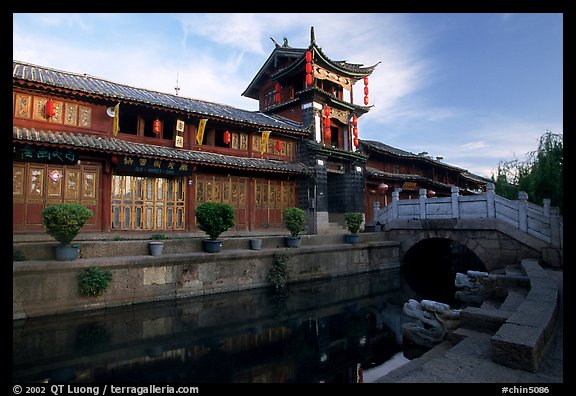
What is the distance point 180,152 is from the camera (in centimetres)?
1327

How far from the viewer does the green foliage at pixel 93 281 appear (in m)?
7.59

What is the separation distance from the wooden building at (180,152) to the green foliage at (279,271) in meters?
4.48

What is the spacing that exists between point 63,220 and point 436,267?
57.7 ft

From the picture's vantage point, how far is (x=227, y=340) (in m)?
6.47

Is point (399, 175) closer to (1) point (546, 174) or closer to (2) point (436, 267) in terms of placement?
(2) point (436, 267)

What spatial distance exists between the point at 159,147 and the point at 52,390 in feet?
35.9

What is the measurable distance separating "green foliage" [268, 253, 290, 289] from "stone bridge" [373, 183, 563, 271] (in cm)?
729

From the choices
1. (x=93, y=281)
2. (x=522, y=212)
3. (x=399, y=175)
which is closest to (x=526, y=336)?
(x=93, y=281)

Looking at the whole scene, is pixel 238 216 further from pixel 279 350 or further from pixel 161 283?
pixel 279 350

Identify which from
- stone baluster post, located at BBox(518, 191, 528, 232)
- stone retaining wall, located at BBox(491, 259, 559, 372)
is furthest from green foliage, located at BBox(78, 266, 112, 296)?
stone baluster post, located at BBox(518, 191, 528, 232)

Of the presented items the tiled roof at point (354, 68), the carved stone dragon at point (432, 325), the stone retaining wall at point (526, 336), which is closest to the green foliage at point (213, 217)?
the carved stone dragon at point (432, 325)

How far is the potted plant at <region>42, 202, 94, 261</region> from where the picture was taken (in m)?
7.42

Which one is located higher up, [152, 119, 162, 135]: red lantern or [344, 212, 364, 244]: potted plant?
[152, 119, 162, 135]: red lantern

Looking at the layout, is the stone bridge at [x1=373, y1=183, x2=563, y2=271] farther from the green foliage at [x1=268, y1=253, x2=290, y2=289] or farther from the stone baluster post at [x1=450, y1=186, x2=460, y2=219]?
the green foliage at [x1=268, y1=253, x2=290, y2=289]
